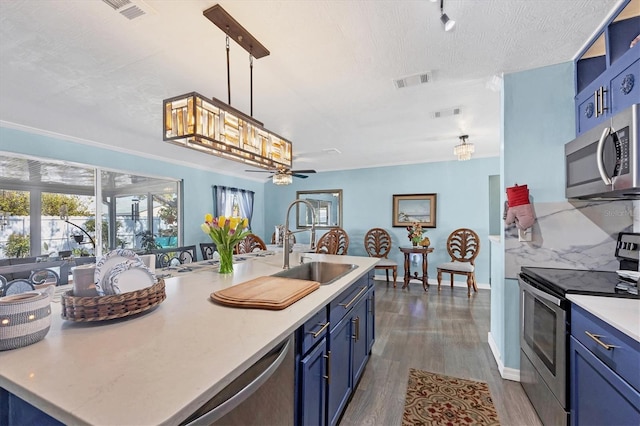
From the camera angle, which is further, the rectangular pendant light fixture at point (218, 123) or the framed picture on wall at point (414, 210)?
the framed picture on wall at point (414, 210)

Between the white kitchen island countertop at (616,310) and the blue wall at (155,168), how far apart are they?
5153 mm

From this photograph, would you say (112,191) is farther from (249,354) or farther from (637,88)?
(637,88)

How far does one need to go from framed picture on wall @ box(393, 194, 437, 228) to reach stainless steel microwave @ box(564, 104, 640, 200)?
3468 mm

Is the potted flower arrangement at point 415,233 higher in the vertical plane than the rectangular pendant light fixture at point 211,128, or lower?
lower

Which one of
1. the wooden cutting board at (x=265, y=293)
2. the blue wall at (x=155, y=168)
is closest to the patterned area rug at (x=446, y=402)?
the wooden cutting board at (x=265, y=293)

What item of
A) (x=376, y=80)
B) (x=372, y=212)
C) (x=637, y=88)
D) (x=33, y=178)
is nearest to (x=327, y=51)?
(x=376, y=80)

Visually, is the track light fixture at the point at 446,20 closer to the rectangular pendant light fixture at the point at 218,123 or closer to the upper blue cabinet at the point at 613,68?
the upper blue cabinet at the point at 613,68

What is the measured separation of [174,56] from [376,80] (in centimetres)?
157

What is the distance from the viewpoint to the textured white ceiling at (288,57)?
152 centimetres

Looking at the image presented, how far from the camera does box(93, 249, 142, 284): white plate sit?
42.2 inches

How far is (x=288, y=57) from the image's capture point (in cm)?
196

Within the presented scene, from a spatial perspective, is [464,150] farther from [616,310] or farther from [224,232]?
[224,232]

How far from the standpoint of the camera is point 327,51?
6.21 feet

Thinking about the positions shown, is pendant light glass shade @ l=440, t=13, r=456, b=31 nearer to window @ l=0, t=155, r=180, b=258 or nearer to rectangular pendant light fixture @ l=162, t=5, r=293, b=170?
rectangular pendant light fixture @ l=162, t=5, r=293, b=170
